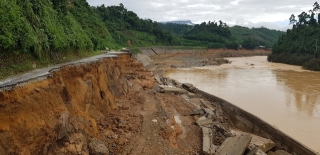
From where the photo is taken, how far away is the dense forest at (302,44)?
162 feet

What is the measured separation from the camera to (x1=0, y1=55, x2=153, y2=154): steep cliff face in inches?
202

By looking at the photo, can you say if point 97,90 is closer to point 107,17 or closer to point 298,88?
point 298,88

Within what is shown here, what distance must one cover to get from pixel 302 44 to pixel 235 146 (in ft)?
176

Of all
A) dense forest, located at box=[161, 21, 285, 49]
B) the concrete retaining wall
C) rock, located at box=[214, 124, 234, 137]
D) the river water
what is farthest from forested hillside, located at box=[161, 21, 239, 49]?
rock, located at box=[214, 124, 234, 137]

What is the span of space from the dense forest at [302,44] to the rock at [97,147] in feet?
155

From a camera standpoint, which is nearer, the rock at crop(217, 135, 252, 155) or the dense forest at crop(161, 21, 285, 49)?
the rock at crop(217, 135, 252, 155)

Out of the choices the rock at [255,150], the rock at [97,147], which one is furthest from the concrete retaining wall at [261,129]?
the rock at [97,147]

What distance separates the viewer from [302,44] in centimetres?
5488

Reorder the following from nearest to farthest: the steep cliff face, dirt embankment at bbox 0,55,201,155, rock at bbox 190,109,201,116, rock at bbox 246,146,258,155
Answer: the steep cliff face < dirt embankment at bbox 0,55,201,155 < rock at bbox 246,146,258,155 < rock at bbox 190,109,201,116

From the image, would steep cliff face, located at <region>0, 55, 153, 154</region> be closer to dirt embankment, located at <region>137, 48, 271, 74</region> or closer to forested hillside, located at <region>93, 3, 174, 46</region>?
dirt embankment, located at <region>137, 48, 271, 74</region>

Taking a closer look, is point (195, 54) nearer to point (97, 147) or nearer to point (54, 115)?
point (97, 147)

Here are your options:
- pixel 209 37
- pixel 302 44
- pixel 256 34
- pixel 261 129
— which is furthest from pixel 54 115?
pixel 256 34

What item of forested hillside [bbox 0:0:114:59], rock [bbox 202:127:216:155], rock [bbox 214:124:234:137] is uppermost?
forested hillside [bbox 0:0:114:59]

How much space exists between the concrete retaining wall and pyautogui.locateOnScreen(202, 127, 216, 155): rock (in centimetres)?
338
